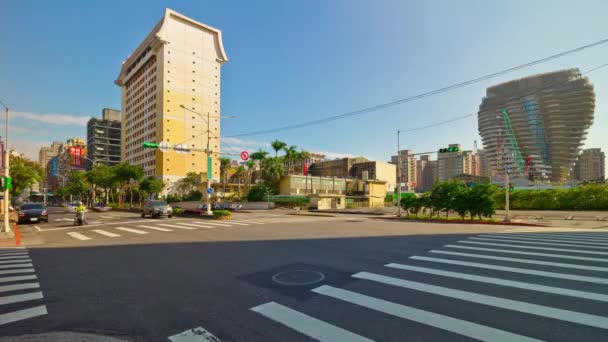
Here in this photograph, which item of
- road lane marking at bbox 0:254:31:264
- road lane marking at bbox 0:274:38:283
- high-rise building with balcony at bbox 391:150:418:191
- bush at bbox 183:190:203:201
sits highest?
high-rise building with balcony at bbox 391:150:418:191

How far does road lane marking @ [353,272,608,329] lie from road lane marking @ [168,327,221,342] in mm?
3436

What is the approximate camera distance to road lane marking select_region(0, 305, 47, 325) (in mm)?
4043

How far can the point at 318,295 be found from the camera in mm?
4961

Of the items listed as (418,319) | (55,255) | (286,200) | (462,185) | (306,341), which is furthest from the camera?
(286,200)

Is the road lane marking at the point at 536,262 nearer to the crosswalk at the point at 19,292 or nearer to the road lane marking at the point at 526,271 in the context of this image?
the road lane marking at the point at 526,271

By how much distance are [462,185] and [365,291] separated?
76.3 ft

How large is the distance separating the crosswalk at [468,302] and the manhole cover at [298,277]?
1.71 feet

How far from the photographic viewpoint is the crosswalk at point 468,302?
11.5 feet

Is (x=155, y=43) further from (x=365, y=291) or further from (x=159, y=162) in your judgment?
(x=365, y=291)

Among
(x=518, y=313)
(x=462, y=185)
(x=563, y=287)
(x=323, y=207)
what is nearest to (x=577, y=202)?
(x=462, y=185)

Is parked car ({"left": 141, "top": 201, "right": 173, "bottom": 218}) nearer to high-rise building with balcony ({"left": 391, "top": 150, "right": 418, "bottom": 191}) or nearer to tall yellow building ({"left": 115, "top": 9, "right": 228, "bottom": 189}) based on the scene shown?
high-rise building with balcony ({"left": 391, "top": 150, "right": 418, "bottom": 191})

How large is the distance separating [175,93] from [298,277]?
8776 cm

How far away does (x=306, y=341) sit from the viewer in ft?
10.9

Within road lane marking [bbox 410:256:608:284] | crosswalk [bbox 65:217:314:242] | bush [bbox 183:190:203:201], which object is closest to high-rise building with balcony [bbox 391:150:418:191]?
crosswalk [bbox 65:217:314:242]
